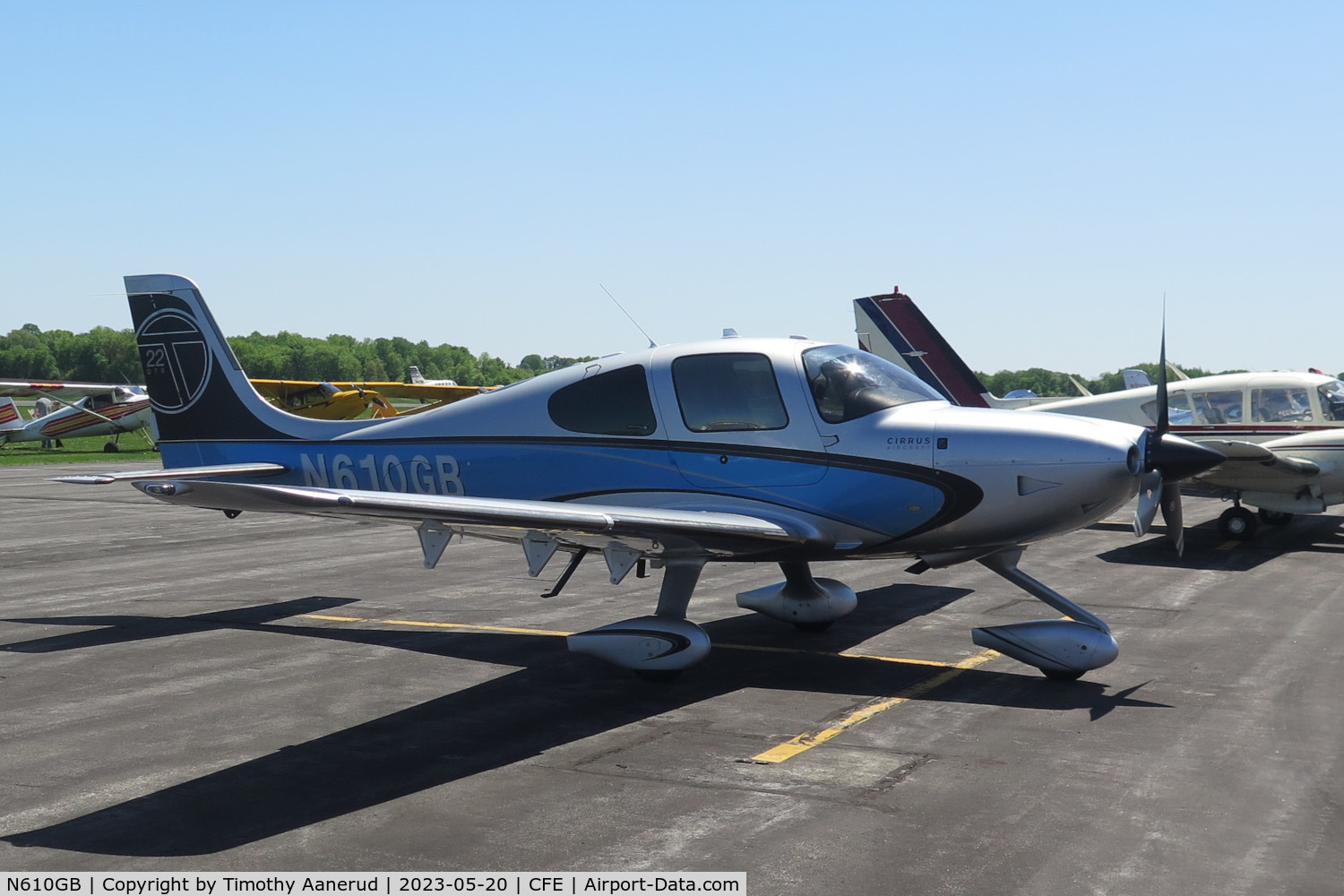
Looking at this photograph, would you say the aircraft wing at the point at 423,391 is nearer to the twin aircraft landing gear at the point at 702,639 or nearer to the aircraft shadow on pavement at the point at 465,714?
the aircraft shadow on pavement at the point at 465,714

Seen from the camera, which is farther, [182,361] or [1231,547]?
[1231,547]

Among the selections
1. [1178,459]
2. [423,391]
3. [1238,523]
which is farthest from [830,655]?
[423,391]

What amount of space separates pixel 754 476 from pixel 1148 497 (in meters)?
2.88

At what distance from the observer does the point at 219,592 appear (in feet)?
41.7

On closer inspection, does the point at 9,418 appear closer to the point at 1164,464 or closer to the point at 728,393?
the point at 728,393

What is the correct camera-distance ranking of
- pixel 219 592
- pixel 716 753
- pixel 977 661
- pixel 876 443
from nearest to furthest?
pixel 716 753 < pixel 876 443 < pixel 977 661 < pixel 219 592

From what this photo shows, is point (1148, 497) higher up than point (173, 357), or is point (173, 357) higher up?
point (173, 357)

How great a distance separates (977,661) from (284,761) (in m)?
5.35

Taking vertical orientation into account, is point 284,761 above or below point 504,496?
below

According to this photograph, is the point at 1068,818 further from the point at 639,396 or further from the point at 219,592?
the point at 219,592

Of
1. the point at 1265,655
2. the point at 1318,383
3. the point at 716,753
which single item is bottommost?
the point at 1265,655

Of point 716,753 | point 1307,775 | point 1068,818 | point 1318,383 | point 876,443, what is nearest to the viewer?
point 1068,818

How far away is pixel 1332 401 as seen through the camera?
699 inches

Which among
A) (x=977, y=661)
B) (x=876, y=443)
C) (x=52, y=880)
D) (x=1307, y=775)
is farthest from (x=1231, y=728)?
(x=52, y=880)
